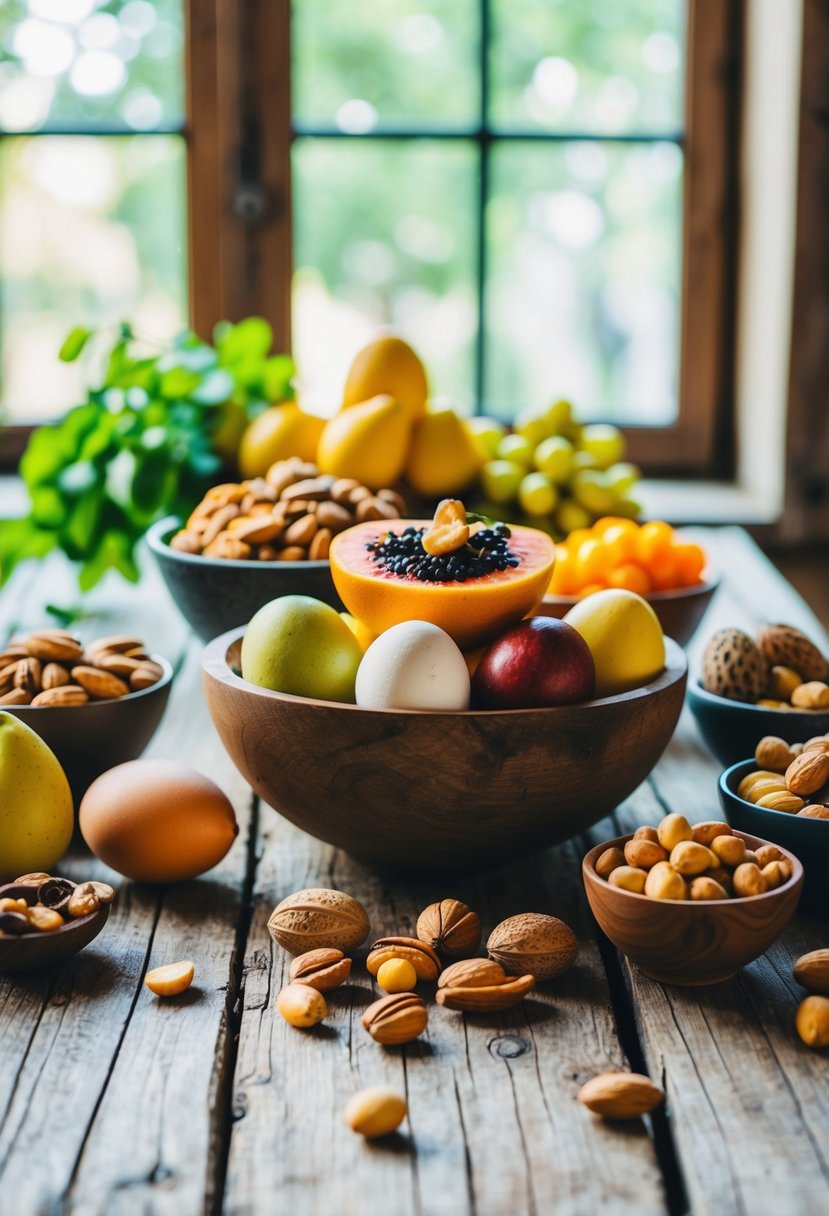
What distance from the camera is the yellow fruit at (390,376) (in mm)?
1611

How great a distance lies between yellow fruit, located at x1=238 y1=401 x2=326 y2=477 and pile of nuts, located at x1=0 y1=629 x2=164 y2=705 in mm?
522

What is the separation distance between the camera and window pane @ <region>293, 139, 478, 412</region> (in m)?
2.45

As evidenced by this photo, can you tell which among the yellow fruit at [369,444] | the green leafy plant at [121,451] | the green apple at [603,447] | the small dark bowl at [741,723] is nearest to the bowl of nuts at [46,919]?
the small dark bowl at [741,723]

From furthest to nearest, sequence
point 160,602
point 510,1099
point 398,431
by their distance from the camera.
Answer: point 160,602 → point 398,431 → point 510,1099

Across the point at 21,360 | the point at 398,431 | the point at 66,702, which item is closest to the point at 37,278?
the point at 21,360

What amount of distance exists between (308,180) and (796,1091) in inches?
81.2

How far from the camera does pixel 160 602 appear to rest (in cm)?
185

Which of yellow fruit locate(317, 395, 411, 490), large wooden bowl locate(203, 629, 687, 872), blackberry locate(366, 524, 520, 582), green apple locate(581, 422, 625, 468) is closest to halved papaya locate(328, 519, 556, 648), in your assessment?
blackberry locate(366, 524, 520, 582)

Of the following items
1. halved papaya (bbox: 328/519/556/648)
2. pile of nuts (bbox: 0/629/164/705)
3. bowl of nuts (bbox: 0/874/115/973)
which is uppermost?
halved papaya (bbox: 328/519/556/648)

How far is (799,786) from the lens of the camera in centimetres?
90

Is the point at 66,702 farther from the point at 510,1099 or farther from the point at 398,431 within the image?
the point at 398,431

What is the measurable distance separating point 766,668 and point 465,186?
5.09ft

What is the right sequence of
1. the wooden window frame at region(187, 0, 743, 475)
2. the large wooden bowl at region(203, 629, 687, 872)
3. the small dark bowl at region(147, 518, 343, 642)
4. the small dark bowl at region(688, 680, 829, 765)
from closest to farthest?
the large wooden bowl at region(203, 629, 687, 872) → the small dark bowl at region(688, 680, 829, 765) → the small dark bowl at region(147, 518, 343, 642) → the wooden window frame at region(187, 0, 743, 475)

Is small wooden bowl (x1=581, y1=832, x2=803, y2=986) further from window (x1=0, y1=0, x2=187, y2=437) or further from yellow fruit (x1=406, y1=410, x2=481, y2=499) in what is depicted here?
window (x1=0, y1=0, x2=187, y2=437)
